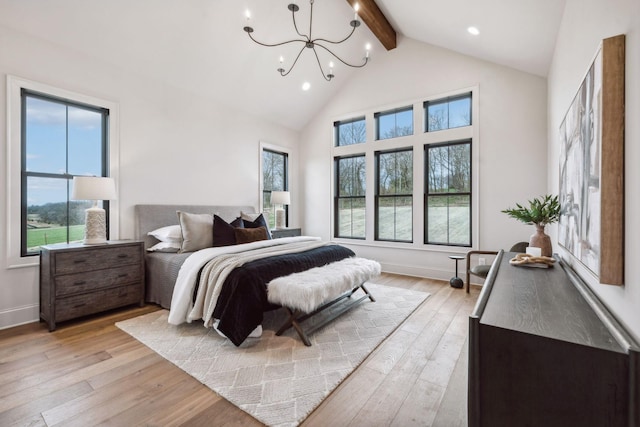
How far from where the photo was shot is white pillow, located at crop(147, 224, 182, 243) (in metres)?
3.50

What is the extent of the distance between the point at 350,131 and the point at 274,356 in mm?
4291

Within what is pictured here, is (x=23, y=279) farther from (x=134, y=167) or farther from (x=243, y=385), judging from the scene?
(x=243, y=385)

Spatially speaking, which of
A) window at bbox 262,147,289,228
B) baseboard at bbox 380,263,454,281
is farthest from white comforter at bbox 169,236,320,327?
baseboard at bbox 380,263,454,281

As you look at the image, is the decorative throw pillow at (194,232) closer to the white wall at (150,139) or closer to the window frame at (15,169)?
the white wall at (150,139)

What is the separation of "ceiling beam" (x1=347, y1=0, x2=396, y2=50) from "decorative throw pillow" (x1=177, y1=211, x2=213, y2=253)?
332 cm

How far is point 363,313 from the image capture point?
3072mm

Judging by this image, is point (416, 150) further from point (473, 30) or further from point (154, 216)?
point (154, 216)

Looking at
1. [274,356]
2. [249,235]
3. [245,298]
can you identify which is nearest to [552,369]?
[274,356]

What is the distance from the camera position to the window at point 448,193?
4.32 metres

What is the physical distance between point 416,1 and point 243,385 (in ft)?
13.8

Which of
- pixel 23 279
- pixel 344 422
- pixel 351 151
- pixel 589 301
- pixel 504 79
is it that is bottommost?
pixel 344 422

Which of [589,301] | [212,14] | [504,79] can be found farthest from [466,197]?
[212,14]

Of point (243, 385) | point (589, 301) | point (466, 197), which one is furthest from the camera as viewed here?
point (466, 197)

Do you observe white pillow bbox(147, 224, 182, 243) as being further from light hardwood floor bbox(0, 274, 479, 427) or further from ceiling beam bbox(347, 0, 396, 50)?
ceiling beam bbox(347, 0, 396, 50)
